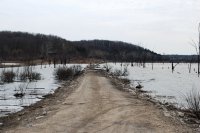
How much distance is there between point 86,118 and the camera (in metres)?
12.3

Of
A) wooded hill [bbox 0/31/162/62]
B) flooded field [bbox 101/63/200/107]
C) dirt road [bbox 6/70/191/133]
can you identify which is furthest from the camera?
wooded hill [bbox 0/31/162/62]

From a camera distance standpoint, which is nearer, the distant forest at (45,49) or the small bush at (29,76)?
the small bush at (29,76)

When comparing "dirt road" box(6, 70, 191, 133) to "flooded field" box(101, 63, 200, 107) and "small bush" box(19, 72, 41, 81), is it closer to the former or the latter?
"flooded field" box(101, 63, 200, 107)

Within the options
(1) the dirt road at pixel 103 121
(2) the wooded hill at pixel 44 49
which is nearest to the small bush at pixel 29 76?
(1) the dirt road at pixel 103 121

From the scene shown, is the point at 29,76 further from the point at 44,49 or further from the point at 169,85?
the point at 44,49

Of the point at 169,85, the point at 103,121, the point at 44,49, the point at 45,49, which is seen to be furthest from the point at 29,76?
Answer: the point at 45,49

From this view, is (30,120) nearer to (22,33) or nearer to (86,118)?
(86,118)

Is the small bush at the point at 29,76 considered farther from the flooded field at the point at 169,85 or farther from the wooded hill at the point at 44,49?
the wooded hill at the point at 44,49

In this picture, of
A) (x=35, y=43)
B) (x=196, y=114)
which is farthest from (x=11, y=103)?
(x=35, y=43)

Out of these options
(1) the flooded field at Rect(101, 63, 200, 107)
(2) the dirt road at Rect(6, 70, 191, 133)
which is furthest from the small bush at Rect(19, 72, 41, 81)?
(2) the dirt road at Rect(6, 70, 191, 133)

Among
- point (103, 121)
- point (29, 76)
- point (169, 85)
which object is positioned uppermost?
point (29, 76)

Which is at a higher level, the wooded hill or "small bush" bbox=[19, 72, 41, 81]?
the wooded hill

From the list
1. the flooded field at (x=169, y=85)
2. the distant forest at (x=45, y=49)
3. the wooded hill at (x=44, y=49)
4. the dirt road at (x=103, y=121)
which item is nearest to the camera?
the dirt road at (x=103, y=121)

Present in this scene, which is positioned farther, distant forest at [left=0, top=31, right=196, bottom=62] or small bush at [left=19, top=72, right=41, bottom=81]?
distant forest at [left=0, top=31, right=196, bottom=62]
